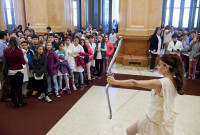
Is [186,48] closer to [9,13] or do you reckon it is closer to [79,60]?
[79,60]

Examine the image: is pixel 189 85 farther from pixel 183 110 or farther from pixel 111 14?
pixel 111 14

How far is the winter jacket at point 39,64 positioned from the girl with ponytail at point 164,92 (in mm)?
3027

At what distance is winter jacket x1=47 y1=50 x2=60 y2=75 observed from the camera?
4945 mm

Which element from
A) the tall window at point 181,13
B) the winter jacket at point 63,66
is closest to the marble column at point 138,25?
the winter jacket at point 63,66

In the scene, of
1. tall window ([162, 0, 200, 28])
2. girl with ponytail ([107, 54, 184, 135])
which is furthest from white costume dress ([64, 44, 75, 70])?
tall window ([162, 0, 200, 28])

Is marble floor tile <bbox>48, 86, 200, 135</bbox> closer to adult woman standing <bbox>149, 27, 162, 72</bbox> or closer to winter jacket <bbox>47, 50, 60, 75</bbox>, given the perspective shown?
winter jacket <bbox>47, 50, 60, 75</bbox>

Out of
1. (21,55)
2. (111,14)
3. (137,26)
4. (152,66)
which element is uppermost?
(111,14)

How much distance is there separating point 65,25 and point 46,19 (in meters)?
1.08

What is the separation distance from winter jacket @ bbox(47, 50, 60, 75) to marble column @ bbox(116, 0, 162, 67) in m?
4.22

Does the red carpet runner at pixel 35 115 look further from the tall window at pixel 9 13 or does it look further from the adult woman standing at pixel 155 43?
the tall window at pixel 9 13

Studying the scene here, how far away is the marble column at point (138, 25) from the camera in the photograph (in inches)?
317

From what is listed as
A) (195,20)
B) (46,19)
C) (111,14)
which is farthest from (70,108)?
(195,20)

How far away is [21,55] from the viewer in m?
4.24

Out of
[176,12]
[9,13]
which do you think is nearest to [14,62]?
[9,13]
